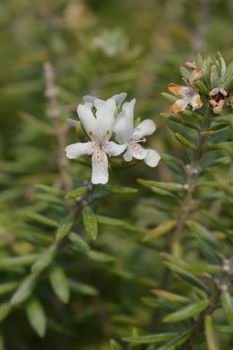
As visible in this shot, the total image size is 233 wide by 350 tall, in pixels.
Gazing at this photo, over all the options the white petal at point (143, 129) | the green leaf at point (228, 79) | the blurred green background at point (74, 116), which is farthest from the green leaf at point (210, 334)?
the green leaf at point (228, 79)

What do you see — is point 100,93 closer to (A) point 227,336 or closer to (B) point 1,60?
(B) point 1,60

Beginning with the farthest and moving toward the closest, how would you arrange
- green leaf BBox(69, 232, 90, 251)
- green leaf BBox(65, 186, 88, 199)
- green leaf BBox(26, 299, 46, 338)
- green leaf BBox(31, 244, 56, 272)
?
green leaf BBox(26, 299, 46, 338) < green leaf BBox(31, 244, 56, 272) < green leaf BBox(69, 232, 90, 251) < green leaf BBox(65, 186, 88, 199)

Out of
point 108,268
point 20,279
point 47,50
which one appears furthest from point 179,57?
point 20,279

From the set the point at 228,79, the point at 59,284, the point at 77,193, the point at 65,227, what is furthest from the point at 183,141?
the point at 59,284

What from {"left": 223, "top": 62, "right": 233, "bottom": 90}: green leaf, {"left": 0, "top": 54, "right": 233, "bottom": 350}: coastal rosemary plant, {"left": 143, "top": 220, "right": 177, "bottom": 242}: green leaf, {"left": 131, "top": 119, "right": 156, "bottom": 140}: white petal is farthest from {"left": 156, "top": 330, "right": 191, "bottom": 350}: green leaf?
{"left": 223, "top": 62, "right": 233, "bottom": 90}: green leaf

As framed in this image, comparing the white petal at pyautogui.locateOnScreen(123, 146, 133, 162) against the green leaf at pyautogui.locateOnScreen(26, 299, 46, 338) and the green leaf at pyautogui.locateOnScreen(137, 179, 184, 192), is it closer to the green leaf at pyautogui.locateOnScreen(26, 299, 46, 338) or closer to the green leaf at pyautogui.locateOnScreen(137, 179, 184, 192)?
the green leaf at pyautogui.locateOnScreen(137, 179, 184, 192)

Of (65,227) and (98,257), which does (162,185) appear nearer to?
(65,227)
